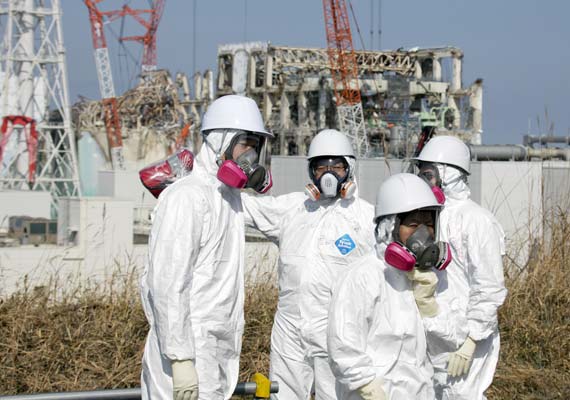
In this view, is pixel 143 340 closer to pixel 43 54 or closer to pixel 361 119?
pixel 43 54

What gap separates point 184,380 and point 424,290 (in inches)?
45.2

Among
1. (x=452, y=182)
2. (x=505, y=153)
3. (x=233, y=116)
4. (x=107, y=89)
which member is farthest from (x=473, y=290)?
(x=107, y=89)

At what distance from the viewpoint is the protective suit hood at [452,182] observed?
20.2 ft

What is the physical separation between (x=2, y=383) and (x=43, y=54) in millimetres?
40260

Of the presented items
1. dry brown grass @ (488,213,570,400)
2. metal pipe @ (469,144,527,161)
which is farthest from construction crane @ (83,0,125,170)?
dry brown grass @ (488,213,570,400)

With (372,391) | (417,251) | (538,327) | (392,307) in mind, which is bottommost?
(538,327)

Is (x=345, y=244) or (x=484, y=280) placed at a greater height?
(x=345, y=244)

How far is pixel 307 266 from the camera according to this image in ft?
19.5

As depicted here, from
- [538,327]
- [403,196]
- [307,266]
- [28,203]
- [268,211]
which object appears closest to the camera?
[403,196]

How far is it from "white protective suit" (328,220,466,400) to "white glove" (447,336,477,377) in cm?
122

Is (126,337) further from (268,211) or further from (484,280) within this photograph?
(484,280)

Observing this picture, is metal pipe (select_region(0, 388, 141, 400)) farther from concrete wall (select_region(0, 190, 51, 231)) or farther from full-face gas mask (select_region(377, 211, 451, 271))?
concrete wall (select_region(0, 190, 51, 231))

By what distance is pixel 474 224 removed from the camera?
19.0ft

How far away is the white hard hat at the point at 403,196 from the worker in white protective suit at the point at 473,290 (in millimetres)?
1137
